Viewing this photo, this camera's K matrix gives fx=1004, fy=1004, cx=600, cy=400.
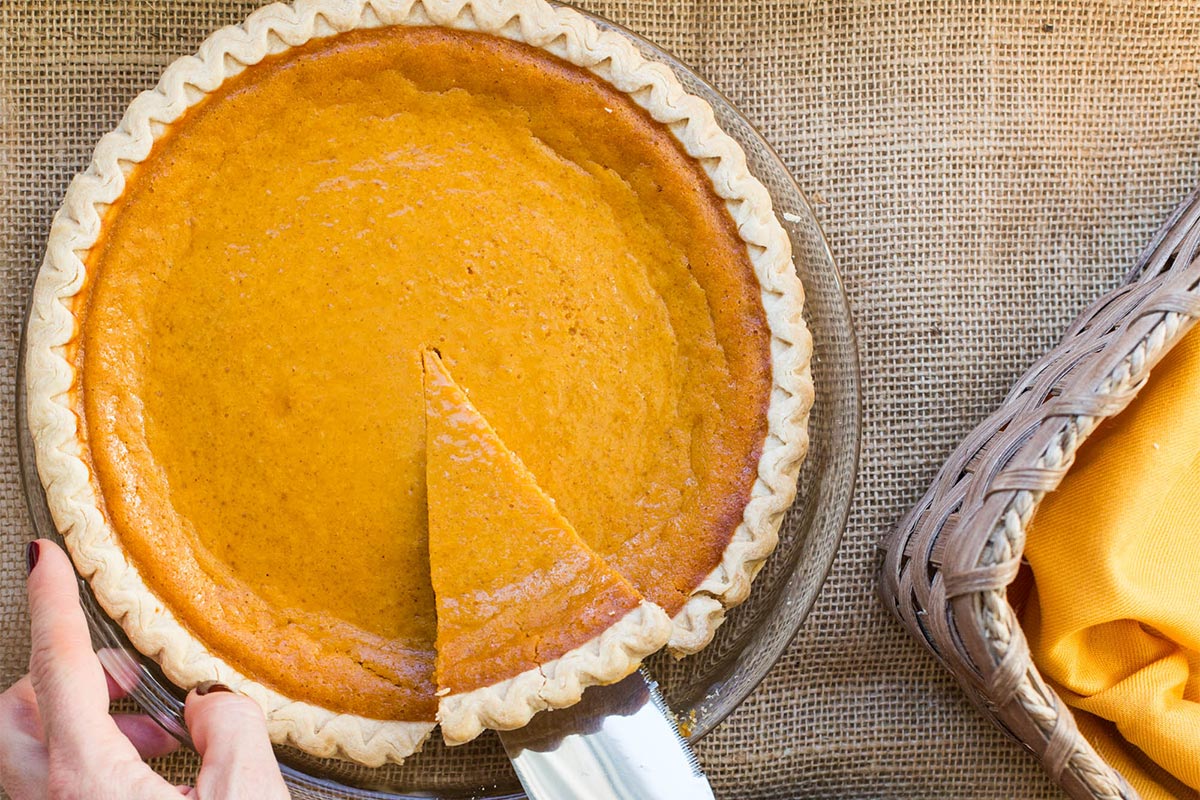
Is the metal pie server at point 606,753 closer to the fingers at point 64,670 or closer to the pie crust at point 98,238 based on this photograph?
the pie crust at point 98,238

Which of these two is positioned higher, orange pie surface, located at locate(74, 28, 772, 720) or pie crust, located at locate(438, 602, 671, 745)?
orange pie surface, located at locate(74, 28, 772, 720)

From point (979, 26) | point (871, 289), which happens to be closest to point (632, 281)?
point (871, 289)

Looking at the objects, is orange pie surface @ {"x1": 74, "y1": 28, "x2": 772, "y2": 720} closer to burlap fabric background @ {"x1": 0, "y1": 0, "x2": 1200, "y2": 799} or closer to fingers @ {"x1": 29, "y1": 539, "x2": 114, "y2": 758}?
fingers @ {"x1": 29, "y1": 539, "x2": 114, "y2": 758}

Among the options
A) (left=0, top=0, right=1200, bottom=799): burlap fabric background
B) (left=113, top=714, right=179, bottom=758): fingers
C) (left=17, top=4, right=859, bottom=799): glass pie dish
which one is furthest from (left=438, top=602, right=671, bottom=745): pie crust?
(left=113, top=714, right=179, bottom=758): fingers

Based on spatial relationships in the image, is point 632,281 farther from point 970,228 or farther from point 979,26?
point 979,26

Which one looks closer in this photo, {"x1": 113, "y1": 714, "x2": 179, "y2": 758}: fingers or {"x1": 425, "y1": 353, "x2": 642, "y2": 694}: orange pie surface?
{"x1": 425, "y1": 353, "x2": 642, "y2": 694}: orange pie surface

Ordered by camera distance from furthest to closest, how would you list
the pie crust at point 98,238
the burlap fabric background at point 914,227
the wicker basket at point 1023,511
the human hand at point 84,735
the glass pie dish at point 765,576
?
the burlap fabric background at point 914,227 → the glass pie dish at point 765,576 → the pie crust at point 98,238 → the wicker basket at point 1023,511 → the human hand at point 84,735

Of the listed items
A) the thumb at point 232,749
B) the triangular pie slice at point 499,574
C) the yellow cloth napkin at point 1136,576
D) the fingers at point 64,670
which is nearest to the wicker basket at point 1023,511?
the yellow cloth napkin at point 1136,576
